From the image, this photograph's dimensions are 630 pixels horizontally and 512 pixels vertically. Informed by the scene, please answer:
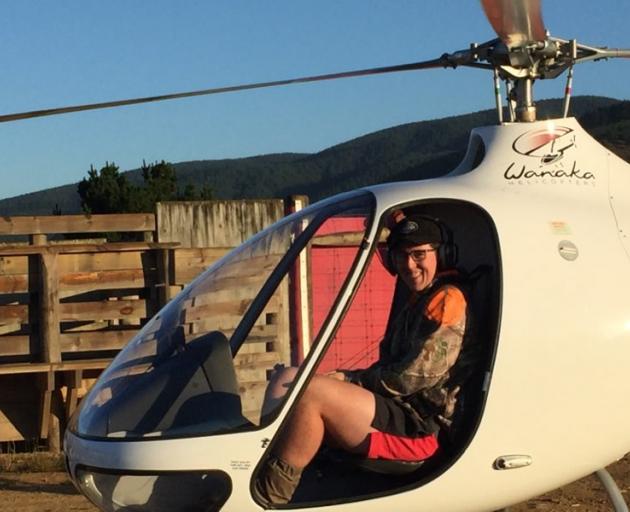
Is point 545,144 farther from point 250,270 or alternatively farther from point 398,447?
point 398,447

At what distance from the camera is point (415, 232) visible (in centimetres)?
492

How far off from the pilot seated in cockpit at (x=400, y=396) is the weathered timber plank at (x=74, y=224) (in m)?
7.41

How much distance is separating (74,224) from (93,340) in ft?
5.92

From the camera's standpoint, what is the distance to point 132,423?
4.65m

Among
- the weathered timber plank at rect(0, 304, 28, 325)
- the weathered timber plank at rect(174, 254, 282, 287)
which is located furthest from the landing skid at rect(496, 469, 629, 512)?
the weathered timber plank at rect(0, 304, 28, 325)

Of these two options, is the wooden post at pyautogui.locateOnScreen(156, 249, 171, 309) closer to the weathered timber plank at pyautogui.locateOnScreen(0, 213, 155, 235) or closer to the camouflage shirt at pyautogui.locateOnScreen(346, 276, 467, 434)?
the weathered timber plank at pyautogui.locateOnScreen(0, 213, 155, 235)

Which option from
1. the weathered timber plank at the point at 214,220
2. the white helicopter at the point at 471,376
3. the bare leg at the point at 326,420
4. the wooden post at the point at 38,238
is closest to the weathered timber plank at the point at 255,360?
the white helicopter at the point at 471,376

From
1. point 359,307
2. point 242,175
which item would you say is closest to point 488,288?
point 359,307

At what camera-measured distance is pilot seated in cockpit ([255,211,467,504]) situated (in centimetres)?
460

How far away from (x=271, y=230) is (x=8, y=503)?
157 inches

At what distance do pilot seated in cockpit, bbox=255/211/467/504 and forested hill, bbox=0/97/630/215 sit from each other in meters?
73.5

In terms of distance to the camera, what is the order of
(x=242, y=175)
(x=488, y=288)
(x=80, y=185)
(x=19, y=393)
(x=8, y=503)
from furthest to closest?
(x=242, y=175)
(x=80, y=185)
(x=19, y=393)
(x=8, y=503)
(x=488, y=288)

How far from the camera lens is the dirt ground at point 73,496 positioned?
25.1 feet

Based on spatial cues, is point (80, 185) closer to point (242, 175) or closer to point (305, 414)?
point (305, 414)
